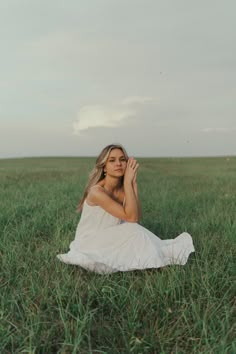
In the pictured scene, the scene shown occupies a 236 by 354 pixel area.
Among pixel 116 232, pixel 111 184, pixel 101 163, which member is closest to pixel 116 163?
pixel 101 163

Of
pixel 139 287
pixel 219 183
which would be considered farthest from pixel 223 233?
pixel 219 183

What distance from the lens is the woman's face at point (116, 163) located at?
4848 mm

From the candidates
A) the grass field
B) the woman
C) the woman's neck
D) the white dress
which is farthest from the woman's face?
the grass field

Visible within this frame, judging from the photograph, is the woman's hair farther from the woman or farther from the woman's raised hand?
the woman's raised hand

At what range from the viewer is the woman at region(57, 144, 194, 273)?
175 inches

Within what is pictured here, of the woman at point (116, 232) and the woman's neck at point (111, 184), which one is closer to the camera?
the woman at point (116, 232)

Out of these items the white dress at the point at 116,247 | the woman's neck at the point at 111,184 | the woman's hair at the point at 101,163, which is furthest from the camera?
the woman's neck at the point at 111,184

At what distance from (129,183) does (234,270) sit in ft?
4.81

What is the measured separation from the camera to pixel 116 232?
479 cm

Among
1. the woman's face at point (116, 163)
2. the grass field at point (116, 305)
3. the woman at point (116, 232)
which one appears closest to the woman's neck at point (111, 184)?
the woman at point (116, 232)

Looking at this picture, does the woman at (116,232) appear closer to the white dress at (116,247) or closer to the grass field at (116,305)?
the white dress at (116,247)

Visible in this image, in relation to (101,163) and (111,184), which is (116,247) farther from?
(101,163)

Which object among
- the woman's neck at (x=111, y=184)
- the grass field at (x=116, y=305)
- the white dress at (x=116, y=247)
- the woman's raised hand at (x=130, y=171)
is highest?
the woman's raised hand at (x=130, y=171)

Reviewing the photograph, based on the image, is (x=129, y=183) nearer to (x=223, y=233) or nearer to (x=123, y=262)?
(x=123, y=262)
